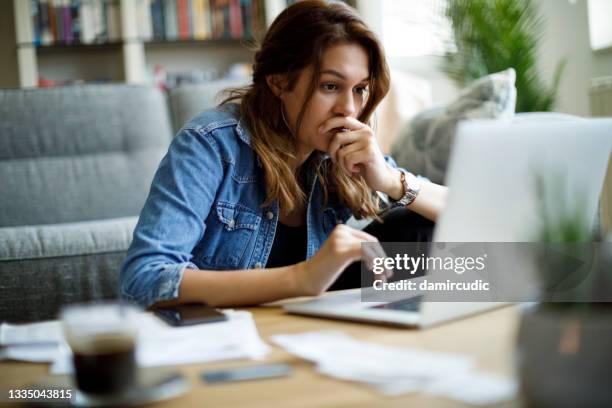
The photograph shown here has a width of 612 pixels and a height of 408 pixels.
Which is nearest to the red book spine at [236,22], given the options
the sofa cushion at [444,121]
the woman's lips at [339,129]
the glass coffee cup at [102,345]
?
the sofa cushion at [444,121]

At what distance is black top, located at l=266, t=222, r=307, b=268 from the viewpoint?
1499mm

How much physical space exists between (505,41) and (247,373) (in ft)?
9.42

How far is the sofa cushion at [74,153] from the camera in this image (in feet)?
8.52

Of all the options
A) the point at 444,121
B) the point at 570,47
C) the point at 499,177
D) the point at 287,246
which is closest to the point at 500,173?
the point at 499,177

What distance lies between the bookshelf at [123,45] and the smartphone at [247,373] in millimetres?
3401

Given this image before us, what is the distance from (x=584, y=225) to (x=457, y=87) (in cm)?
312

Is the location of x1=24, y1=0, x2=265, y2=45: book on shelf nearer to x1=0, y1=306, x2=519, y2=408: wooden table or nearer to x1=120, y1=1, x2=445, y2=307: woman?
x1=120, y1=1, x2=445, y2=307: woman

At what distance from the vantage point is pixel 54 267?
2027 millimetres

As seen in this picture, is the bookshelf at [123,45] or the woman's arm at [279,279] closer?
the woman's arm at [279,279]

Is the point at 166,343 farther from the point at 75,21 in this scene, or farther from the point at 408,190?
the point at 75,21

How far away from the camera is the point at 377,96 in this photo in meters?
1.52

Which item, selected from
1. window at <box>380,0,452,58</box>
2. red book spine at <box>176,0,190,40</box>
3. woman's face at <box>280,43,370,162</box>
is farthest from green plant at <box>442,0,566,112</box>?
woman's face at <box>280,43,370,162</box>

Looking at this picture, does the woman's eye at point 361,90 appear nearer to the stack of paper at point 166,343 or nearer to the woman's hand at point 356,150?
the woman's hand at point 356,150

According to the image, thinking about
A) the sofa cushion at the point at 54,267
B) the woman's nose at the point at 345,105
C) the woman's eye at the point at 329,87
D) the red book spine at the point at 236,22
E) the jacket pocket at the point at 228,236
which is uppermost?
the red book spine at the point at 236,22
